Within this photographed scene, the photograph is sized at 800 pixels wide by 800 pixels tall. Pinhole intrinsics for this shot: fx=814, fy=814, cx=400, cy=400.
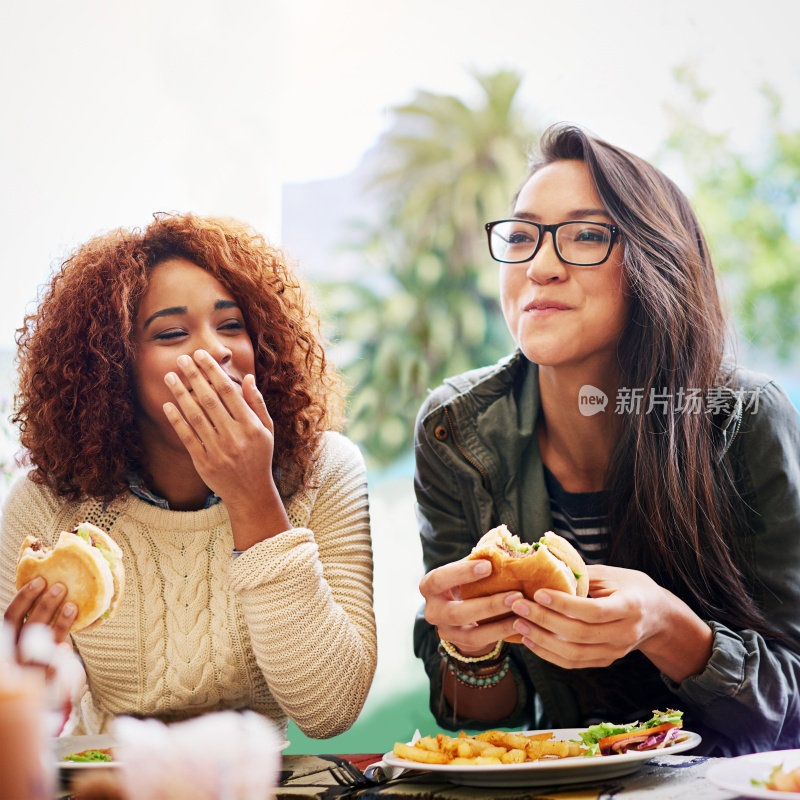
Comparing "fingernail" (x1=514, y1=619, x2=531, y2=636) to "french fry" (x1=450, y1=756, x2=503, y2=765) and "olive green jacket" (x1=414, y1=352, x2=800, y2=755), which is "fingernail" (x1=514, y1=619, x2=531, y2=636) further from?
"olive green jacket" (x1=414, y1=352, x2=800, y2=755)

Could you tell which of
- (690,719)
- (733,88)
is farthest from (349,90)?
(690,719)

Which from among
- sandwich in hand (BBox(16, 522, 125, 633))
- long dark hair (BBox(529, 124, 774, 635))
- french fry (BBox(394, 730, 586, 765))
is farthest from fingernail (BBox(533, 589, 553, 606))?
sandwich in hand (BBox(16, 522, 125, 633))

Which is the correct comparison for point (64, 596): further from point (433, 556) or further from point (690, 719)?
point (690, 719)

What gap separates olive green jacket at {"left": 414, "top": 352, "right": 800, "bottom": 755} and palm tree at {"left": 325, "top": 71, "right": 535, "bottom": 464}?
5.70 ft

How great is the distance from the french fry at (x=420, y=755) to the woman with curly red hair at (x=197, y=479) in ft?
1.06

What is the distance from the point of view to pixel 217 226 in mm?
1517

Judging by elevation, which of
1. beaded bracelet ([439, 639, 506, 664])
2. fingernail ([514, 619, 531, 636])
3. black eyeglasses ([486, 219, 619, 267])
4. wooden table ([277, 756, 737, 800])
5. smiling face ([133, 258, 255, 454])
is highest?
black eyeglasses ([486, 219, 619, 267])

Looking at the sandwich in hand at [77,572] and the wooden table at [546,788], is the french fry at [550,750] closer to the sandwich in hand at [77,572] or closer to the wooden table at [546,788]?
the wooden table at [546,788]

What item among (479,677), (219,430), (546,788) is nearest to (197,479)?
(219,430)

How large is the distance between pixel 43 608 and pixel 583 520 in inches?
36.6

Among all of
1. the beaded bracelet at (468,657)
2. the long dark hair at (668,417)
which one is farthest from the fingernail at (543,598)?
the long dark hair at (668,417)

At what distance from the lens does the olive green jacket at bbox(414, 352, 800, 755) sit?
1.24 metres

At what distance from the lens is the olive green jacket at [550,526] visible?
4.08ft

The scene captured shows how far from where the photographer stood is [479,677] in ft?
A: 4.49
